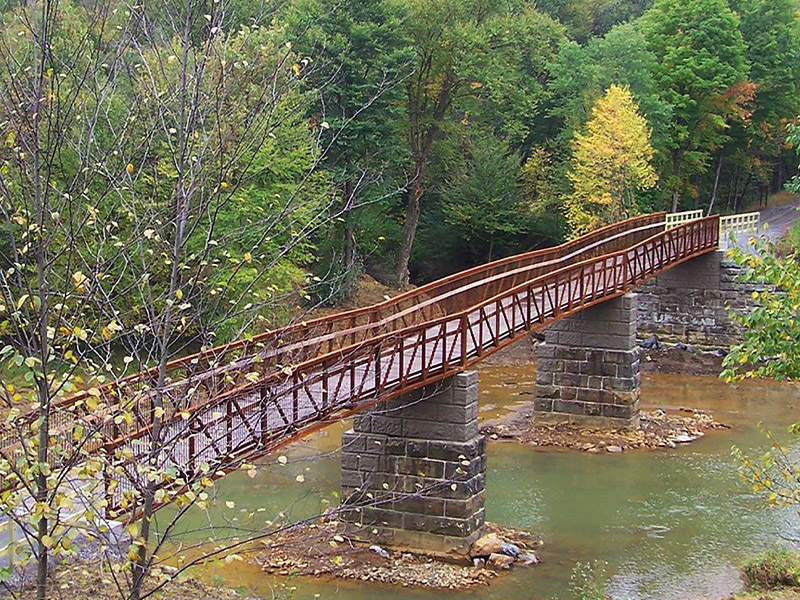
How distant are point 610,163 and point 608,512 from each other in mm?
21531

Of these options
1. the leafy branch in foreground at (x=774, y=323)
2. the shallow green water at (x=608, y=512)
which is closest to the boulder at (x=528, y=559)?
the shallow green water at (x=608, y=512)

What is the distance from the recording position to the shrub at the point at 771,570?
1506 cm

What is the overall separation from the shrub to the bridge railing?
5.43m

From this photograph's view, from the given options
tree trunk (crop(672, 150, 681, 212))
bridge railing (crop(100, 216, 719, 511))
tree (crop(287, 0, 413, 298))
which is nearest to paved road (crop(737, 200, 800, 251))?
tree trunk (crop(672, 150, 681, 212))

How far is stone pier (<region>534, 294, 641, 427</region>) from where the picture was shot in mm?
25641

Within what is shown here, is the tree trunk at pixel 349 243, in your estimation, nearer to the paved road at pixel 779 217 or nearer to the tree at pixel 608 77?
the tree at pixel 608 77

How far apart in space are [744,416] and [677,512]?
9424mm

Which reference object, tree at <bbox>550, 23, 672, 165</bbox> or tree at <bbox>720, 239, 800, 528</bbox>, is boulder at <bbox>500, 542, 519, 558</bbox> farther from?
tree at <bbox>550, 23, 672, 165</bbox>

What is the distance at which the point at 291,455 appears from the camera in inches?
915

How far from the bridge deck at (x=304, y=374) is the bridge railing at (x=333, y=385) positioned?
3cm

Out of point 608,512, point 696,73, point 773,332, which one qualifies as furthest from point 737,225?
point 773,332

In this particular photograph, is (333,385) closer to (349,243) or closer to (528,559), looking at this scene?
(528,559)

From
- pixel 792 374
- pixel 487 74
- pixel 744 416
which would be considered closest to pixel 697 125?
pixel 487 74

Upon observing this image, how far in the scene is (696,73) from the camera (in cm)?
4641
